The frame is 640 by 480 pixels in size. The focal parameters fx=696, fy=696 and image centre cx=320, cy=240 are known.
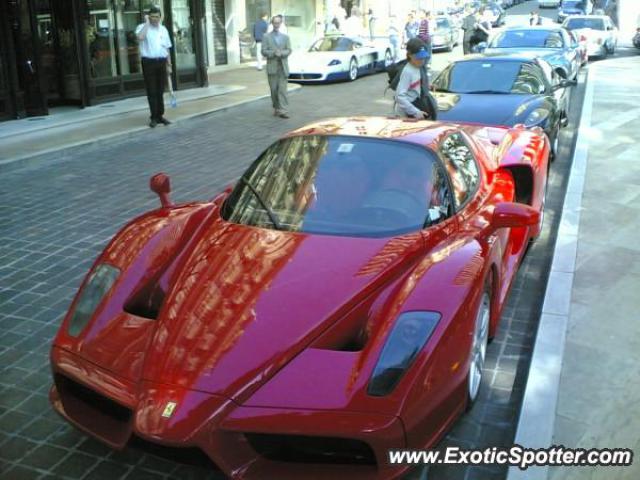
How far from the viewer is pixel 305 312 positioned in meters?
3.18

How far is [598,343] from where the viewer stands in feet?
14.4

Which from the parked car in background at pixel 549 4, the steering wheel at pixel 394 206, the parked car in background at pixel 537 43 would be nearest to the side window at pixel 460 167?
the steering wheel at pixel 394 206

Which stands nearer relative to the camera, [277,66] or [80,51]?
[277,66]

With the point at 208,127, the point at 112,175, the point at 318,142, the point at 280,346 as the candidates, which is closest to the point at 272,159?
the point at 318,142

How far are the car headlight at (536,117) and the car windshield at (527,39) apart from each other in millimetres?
6977

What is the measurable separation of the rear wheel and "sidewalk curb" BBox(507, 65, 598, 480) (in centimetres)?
26

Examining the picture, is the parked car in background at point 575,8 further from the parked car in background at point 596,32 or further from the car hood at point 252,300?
the car hood at point 252,300

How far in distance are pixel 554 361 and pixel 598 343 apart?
21.4 inches

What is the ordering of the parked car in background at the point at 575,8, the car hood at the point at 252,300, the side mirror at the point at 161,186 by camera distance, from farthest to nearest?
the parked car in background at the point at 575,8
the side mirror at the point at 161,186
the car hood at the point at 252,300

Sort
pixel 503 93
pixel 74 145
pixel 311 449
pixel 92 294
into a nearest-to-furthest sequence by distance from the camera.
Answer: pixel 311 449 < pixel 92 294 < pixel 503 93 < pixel 74 145

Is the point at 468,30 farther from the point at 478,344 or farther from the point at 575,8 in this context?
the point at 575,8

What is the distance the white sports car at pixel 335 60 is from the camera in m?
18.9

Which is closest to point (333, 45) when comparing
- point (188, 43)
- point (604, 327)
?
point (188, 43)

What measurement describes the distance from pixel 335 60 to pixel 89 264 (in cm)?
1428
